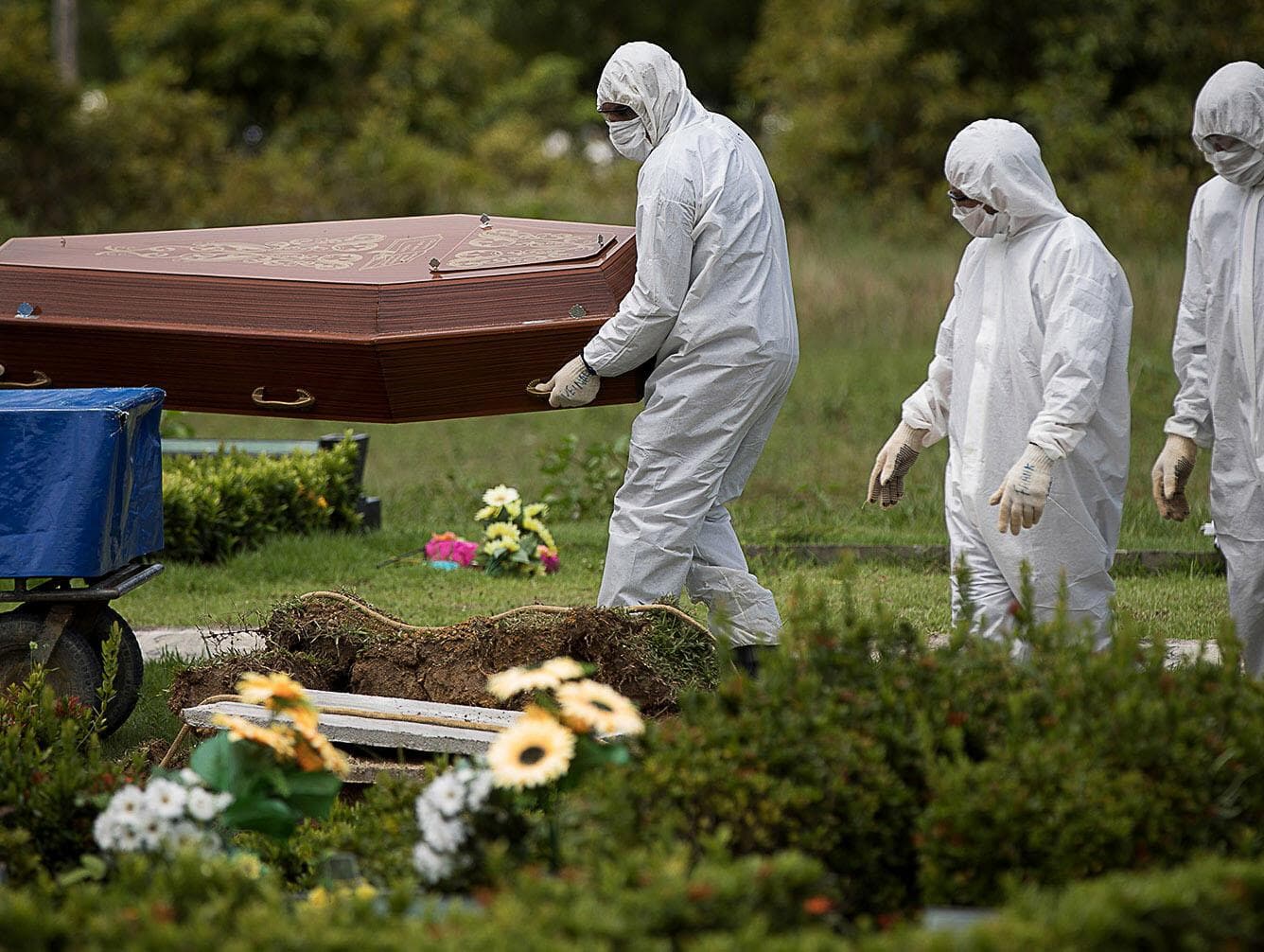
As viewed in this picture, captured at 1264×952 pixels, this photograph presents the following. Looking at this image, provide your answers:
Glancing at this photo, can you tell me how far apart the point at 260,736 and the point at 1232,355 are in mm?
3078

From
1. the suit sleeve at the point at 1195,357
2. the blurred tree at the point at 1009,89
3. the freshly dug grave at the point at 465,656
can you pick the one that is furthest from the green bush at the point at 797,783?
the blurred tree at the point at 1009,89

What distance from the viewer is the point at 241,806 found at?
3.21m

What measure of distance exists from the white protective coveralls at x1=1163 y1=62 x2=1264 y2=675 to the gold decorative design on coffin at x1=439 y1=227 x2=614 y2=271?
195cm

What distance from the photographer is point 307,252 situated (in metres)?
5.55

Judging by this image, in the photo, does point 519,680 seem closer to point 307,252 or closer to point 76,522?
point 76,522

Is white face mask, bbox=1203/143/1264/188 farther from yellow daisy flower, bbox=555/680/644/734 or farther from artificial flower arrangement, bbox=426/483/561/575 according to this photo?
artificial flower arrangement, bbox=426/483/561/575

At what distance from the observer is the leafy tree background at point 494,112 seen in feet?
55.6

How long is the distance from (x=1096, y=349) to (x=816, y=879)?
2241 millimetres

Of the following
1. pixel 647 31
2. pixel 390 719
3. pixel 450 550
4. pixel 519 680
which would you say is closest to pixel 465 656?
pixel 390 719

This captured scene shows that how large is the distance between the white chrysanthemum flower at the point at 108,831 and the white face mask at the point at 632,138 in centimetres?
292

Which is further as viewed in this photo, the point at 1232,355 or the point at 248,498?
the point at 248,498

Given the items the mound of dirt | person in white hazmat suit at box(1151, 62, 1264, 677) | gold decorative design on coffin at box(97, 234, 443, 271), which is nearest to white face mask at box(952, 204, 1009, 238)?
person in white hazmat suit at box(1151, 62, 1264, 677)

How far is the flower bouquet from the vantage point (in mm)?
7602

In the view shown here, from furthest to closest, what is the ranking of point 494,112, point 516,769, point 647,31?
point 647,31
point 494,112
point 516,769
